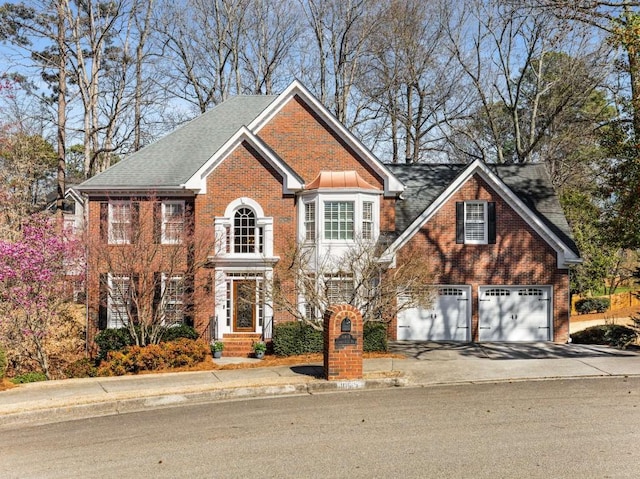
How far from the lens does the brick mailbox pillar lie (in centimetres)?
1469

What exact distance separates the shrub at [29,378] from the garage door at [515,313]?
47.0 feet

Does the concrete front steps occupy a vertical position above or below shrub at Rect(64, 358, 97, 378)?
above

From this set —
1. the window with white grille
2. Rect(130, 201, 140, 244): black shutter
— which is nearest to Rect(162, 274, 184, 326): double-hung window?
Rect(130, 201, 140, 244): black shutter

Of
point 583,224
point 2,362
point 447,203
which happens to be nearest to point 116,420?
point 2,362

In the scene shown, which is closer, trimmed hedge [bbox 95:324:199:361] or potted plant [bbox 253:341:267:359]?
trimmed hedge [bbox 95:324:199:361]

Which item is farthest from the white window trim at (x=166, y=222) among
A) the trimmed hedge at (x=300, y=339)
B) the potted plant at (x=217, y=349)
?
the trimmed hedge at (x=300, y=339)

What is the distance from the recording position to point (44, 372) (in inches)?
723

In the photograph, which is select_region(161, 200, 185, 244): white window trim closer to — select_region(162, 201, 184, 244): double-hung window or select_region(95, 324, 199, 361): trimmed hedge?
select_region(162, 201, 184, 244): double-hung window

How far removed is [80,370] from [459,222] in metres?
13.6

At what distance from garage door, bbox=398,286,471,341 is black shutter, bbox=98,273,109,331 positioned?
10144 millimetres

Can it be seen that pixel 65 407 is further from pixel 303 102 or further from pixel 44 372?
pixel 303 102

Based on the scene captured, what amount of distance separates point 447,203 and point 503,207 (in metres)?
1.98

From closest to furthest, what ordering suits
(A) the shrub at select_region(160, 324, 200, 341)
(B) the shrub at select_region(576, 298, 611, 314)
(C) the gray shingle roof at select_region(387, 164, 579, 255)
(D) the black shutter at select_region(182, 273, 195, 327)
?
(A) the shrub at select_region(160, 324, 200, 341) → (D) the black shutter at select_region(182, 273, 195, 327) → (C) the gray shingle roof at select_region(387, 164, 579, 255) → (B) the shrub at select_region(576, 298, 611, 314)

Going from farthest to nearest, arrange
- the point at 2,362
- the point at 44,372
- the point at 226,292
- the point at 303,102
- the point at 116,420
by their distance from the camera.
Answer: the point at 303,102, the point at 226,292, the point at 44,372, the point at 2,362, the point at 116,420
